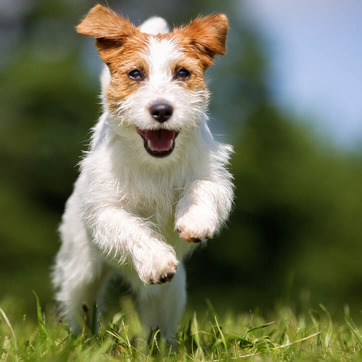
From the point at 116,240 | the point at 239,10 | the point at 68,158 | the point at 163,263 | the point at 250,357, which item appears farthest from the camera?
the point at 239,10

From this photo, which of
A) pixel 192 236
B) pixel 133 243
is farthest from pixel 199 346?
pixel 133 243

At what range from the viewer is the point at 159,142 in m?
4.59

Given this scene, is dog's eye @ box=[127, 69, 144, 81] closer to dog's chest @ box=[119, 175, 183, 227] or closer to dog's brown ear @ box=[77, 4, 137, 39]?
dog's brown ear @ box=[77, 4, 137, 39]

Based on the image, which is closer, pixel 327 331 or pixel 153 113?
pixel 153 113

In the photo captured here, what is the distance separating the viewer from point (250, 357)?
13.0ft

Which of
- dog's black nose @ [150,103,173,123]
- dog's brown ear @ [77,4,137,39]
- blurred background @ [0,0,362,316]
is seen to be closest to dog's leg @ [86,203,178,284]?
dog's black nose @ [150,103,173,123]

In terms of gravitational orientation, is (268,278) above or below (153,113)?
below

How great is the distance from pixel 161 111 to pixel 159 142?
0.31 meters

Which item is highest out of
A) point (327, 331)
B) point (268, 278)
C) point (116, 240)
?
point (116, 240)

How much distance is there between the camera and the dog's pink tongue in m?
4.57

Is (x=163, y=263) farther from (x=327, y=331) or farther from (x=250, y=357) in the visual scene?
(x=327, y=331)

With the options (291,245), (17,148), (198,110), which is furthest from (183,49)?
(291,245)

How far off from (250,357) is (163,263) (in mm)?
861

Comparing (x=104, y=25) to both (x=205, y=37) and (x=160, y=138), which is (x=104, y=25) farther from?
(x=160, y=138)
